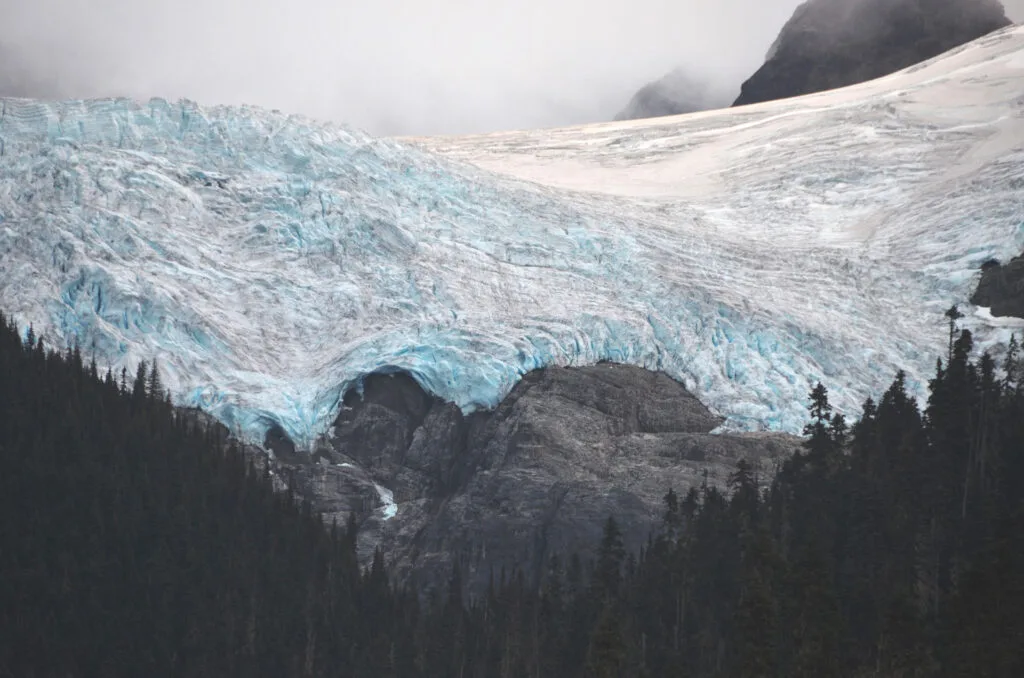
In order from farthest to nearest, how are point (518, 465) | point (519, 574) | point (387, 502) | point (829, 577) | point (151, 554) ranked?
point (387, 502) → point (518, 465) → point (151, 554) → point (519, 574) → point (829, 577)

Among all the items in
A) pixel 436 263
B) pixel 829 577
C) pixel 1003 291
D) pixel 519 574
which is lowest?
pixel 829 577

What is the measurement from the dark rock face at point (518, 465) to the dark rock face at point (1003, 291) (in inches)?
511

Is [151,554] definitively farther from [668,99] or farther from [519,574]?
[668,99]

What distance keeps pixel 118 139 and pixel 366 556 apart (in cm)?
2198

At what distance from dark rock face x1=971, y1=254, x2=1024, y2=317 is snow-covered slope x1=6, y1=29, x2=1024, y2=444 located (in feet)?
2.52

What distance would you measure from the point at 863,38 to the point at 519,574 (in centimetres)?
7201

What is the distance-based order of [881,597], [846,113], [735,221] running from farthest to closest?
[846,113] → [735,221] → [881,597]

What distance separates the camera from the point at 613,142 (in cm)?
9869

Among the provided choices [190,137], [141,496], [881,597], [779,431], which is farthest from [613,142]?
[881,597]

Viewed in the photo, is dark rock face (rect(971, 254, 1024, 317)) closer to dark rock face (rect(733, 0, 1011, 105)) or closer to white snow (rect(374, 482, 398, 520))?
white snow (rect(374, 482, 398, 520))

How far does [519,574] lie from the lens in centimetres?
6103

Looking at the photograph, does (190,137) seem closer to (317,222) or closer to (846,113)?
(317,222)

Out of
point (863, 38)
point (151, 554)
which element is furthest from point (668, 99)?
point (151, 554)

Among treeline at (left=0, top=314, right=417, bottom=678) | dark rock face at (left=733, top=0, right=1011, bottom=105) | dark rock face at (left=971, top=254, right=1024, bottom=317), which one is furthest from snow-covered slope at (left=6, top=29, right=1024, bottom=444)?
dark rock face at (left=733, top=0, right=1011, bottom=105)
